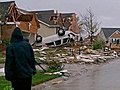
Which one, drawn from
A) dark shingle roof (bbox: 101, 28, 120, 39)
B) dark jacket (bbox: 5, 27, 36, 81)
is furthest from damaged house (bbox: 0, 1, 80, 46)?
dark jacket (bbox: 5, 27, 36, 81)

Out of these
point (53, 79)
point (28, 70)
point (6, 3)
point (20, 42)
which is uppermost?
point (6, 3)

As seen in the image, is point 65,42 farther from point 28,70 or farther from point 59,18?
point 28,70

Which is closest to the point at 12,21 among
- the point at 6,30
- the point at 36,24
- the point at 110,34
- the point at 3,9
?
the point at 6,30

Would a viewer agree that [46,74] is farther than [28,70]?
Yes

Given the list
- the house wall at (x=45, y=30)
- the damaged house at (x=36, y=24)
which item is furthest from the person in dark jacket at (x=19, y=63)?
the house wall at (x=45, y=30)

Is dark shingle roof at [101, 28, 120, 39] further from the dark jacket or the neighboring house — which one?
the dark jacket

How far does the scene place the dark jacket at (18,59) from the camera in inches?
307

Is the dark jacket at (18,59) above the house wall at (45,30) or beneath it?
beneath

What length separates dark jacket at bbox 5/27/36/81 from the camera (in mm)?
7801

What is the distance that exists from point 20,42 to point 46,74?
35.3ft

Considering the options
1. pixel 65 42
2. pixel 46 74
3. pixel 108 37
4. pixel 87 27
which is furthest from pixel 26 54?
pixel 108 37

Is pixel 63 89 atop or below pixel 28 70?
below

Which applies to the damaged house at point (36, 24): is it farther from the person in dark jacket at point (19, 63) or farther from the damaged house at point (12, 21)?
the person in dark jacket at point (19, 63)

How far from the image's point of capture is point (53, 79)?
17.1 metres
